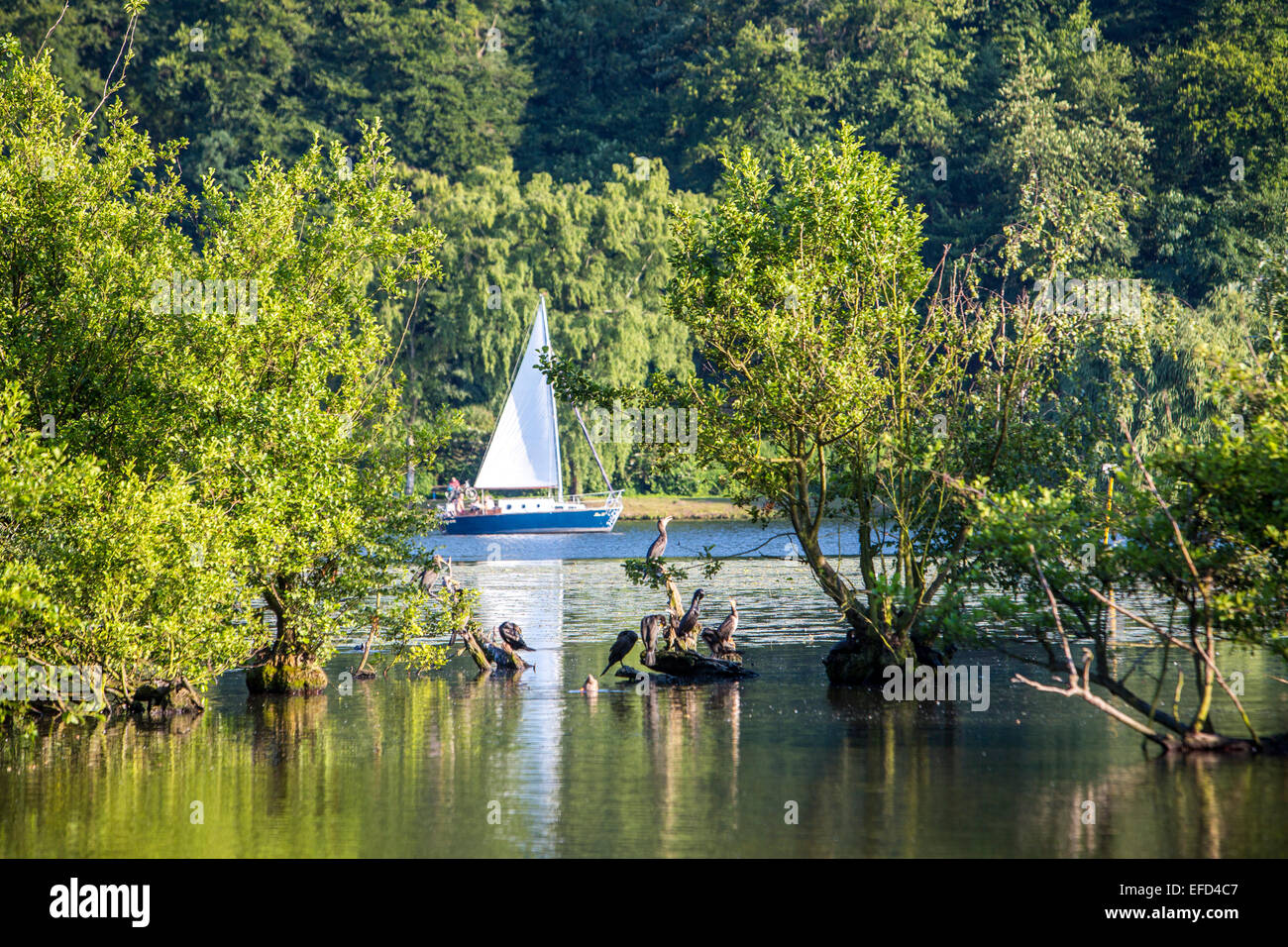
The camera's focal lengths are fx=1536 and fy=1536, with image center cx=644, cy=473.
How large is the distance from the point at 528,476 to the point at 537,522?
11.1ft

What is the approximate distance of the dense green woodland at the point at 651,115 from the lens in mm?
79250

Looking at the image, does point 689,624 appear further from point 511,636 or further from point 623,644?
point 511,636

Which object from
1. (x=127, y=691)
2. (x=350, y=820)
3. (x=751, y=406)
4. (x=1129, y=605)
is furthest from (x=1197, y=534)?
(x=1129, y=605)

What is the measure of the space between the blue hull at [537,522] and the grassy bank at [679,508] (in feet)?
17.1

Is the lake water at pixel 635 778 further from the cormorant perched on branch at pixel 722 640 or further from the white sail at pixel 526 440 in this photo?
the white sail at pixel 526 440

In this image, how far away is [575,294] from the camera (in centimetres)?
8300

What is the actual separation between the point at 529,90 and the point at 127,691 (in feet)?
294

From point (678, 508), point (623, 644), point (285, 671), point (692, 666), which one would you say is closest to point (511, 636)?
point (623, 644)

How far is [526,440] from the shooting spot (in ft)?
247

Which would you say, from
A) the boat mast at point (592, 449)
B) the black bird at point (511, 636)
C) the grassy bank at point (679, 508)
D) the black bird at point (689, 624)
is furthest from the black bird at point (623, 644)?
the grassy bank at point (679, 508)

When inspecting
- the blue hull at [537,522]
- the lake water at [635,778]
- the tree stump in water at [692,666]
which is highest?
the blue hull at [537,522]

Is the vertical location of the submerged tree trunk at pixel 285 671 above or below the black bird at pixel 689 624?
below

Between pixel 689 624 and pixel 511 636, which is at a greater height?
pixel 689 624
